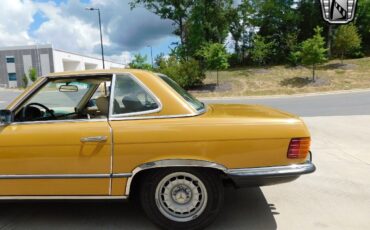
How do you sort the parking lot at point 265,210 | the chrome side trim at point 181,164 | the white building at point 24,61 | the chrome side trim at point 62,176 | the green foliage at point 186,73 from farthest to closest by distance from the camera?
1. the white building at point 24,61
2. the green foliage at point 186,73
3. the parking lot at point 265,210
4. the chrome side trim at point 62,176
5. the chrome side trim at point 181,164

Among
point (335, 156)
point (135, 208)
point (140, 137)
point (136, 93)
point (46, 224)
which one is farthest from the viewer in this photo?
point (335, 156)

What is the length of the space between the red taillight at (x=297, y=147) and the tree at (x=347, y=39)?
3156 centimetres

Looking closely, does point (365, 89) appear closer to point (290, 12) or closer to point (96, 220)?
point (290, 12)

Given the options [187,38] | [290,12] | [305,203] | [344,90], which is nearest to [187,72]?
[344,90]

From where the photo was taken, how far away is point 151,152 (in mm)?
3049

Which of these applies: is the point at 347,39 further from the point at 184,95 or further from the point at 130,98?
the point at 130,98

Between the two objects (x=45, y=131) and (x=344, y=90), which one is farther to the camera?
(x=344, y=90)

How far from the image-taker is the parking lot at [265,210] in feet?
11.2

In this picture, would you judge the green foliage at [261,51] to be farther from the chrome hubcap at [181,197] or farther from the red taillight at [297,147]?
the chrome hubcap at [181,197]

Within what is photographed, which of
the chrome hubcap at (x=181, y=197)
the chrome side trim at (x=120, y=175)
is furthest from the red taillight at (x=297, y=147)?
the chrome side trim at (x=120, y=175)

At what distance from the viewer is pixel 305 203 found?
387cm

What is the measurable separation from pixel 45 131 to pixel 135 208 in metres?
1.38

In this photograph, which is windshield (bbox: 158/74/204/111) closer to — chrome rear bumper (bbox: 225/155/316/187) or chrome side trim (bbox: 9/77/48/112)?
chrome rear bumper (bbox: 225/155/316/187)

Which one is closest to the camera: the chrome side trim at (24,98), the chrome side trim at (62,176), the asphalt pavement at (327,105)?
the chrome side trim at (62,176)
